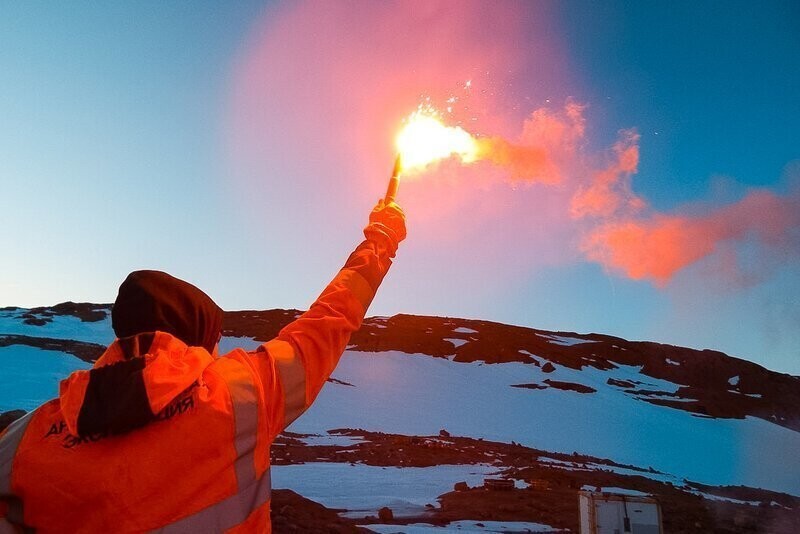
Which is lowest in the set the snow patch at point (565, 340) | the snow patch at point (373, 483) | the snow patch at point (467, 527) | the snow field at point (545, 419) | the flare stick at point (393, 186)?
the snow patch at point (467, 527)

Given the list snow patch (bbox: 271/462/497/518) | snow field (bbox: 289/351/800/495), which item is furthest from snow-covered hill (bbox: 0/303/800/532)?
snow field (bbox: 289/351/800/495)

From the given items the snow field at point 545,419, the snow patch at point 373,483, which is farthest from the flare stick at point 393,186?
the snow field at point 545,419

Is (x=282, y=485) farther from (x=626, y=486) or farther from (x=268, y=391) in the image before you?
(x=268, y=391)

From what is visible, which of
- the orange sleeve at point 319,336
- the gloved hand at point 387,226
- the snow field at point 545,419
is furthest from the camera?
the snow field at point 545,419

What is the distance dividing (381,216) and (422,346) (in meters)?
53.8

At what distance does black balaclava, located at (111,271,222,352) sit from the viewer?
1.82 m

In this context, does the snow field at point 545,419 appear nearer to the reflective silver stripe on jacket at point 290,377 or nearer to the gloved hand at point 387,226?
the gloved hand at point 387,226

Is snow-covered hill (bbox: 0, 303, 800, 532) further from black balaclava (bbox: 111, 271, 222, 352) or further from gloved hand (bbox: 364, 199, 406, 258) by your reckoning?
black balaclava (bbox: 111, 271, 222, 352)

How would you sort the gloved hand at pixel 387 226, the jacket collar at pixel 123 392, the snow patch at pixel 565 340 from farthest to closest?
the snow patch at pixel 565 340, the gloved hand at pixel 387 226, the jacket collar at pixel 123 392

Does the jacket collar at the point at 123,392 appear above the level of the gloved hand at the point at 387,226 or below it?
below

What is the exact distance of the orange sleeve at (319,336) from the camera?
204cm

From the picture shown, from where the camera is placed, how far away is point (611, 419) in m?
42.8

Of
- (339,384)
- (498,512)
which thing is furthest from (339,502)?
(339,384)

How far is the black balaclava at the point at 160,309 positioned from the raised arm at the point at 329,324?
262mm
